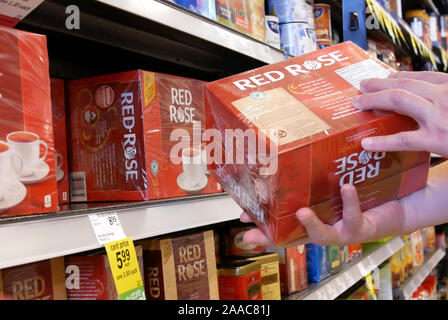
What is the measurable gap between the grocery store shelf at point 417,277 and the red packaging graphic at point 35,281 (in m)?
2.71

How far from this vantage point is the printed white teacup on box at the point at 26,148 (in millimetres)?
906

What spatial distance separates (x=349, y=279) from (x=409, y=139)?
1612mm

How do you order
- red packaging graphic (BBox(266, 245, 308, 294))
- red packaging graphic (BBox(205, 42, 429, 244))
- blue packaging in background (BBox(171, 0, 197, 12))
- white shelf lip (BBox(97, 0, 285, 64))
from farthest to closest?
red packaging graphic (BBox(266, 245, 308, 294))
blue packaging in background (BBox(171, 0, 197, 12))
white shelf lip (BBox(97, 0, 285, 64))
red packaging graphic (BBox(205, 42, 429, 244))

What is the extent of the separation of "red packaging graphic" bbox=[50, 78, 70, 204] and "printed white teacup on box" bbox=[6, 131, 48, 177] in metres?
0.39

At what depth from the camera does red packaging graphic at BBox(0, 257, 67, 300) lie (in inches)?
38.7

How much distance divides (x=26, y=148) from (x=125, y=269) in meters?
0.30

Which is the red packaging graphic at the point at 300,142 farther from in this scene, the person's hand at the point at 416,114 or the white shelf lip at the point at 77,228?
the white shelf lip at the point at 77,228

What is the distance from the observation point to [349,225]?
0.98m

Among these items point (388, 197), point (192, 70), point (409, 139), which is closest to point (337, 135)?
point (409, 139)

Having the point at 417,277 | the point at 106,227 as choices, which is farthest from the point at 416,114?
the point at 417,277

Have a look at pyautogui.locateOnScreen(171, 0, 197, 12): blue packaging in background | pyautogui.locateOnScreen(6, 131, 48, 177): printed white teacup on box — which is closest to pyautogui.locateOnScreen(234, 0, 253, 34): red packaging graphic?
pyautogui.locateOnScreen(171, 0, 197, 12): blue packaging in background

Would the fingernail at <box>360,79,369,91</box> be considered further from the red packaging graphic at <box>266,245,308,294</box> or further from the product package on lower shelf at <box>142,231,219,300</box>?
the red packaging graphic at <box>266,245,308,294</box>

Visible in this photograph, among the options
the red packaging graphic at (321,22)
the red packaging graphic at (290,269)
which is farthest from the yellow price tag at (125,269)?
the red packaging graphic at (321,22)
